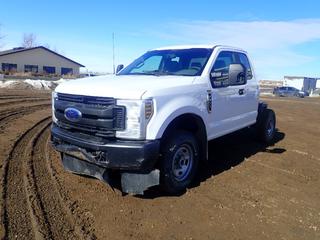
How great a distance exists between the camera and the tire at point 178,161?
5.16m

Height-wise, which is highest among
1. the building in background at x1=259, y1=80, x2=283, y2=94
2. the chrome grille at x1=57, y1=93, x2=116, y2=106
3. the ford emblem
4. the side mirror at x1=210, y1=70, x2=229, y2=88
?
the side mirror at x1=210, y1=70, x2=229, y2=88

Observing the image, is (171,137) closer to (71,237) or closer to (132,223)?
(132,223)

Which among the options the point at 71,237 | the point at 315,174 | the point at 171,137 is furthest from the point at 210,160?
the point at 71,237

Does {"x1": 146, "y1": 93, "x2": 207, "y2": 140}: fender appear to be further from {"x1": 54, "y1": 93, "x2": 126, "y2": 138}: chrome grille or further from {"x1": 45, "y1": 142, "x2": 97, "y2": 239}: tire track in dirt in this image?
{"x1": 45, "y1": 142, "x2": 97, "y2": 239}: tire track in dirt

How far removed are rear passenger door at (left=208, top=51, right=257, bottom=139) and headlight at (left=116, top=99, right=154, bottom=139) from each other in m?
1.70

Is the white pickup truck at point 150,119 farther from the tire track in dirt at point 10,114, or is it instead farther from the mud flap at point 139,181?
the tire track in dirt at point 10,114

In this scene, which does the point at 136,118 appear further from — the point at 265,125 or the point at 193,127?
the point at 265,125

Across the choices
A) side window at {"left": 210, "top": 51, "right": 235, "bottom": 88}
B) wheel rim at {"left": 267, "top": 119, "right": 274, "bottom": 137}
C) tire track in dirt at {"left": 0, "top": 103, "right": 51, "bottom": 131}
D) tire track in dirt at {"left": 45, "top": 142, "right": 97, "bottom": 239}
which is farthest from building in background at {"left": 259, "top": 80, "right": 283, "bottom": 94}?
tire track in dirt at {"left": 45, "top": 142, "right": 97, "bottom": 239}

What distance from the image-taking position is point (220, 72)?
6.46 meters

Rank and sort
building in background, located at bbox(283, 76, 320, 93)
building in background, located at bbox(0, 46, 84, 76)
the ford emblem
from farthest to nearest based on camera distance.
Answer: building in background, located at bbox(283, 76, 320, 93) < building in background, located at bbox(0, 46, 84, 76) < the ford emblem

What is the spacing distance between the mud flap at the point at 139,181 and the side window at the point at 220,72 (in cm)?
203

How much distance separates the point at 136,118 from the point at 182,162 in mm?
1263

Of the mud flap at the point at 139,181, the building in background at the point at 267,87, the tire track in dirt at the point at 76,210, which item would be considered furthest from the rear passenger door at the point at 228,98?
the building in background at the point at 267,87

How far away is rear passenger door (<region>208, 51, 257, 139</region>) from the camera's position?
629cm
